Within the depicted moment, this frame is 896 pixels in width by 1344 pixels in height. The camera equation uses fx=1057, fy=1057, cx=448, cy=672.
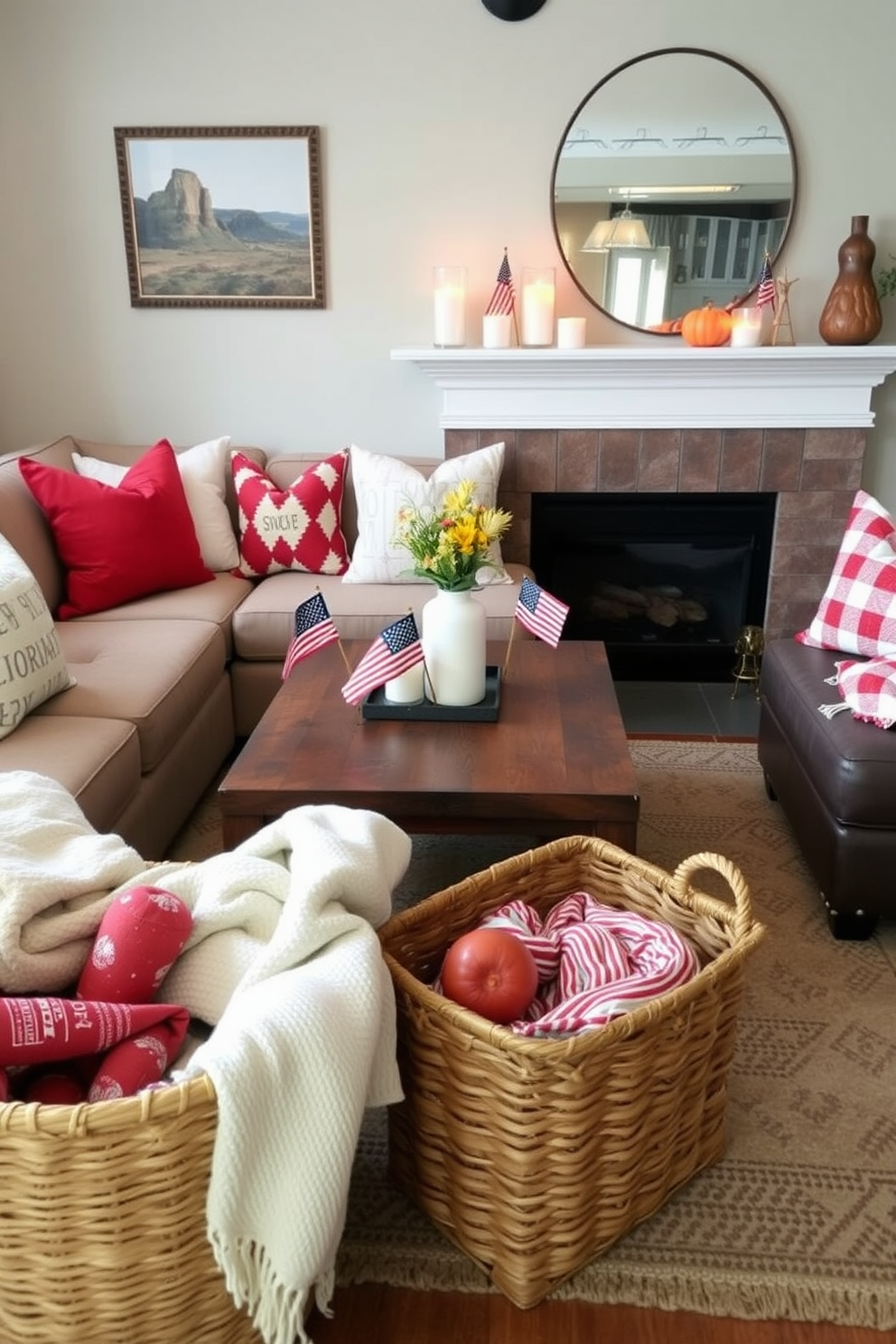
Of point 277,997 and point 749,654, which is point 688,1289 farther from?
point 749,654

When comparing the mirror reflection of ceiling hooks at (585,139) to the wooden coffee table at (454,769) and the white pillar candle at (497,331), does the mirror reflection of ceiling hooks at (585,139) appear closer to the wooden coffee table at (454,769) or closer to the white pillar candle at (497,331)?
the white pillar candle at (497,331)

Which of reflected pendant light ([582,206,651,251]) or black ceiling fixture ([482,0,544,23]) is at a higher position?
black ceiling fixture ([482,0,544,23])

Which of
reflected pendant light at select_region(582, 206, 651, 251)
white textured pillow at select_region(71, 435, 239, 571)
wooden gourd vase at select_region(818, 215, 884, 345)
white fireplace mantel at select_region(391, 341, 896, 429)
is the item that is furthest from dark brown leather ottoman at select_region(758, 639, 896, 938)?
white textured pillow at select_region(71, 435, 239, 571)

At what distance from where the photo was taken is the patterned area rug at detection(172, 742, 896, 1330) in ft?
4.72

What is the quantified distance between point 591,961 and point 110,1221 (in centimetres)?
75

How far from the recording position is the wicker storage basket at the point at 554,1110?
131cm

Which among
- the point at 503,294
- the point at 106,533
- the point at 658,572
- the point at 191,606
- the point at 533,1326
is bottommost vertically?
the point at 533,1326

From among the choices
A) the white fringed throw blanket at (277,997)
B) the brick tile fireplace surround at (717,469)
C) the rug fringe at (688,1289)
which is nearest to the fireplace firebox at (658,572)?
the brick tile fireplace surround at (717,469)

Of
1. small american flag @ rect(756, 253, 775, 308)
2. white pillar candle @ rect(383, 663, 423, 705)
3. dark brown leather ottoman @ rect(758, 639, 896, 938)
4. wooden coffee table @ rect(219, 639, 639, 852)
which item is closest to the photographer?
wooden coffee table @ rect(219, 639, 639, 852)

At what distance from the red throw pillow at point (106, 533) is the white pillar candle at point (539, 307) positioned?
4.20 ft

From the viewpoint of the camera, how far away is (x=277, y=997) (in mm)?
1212

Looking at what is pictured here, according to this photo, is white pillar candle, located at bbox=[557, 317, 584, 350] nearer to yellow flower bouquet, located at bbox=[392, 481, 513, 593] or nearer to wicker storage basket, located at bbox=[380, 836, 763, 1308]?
yellow flower bouquet, located at bbox=[392, 481, 513, 593]

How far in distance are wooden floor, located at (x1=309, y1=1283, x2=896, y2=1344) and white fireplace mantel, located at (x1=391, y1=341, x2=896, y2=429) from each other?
268 cm

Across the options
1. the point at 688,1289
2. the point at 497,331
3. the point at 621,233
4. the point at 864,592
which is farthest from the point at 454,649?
the point at 621,233
